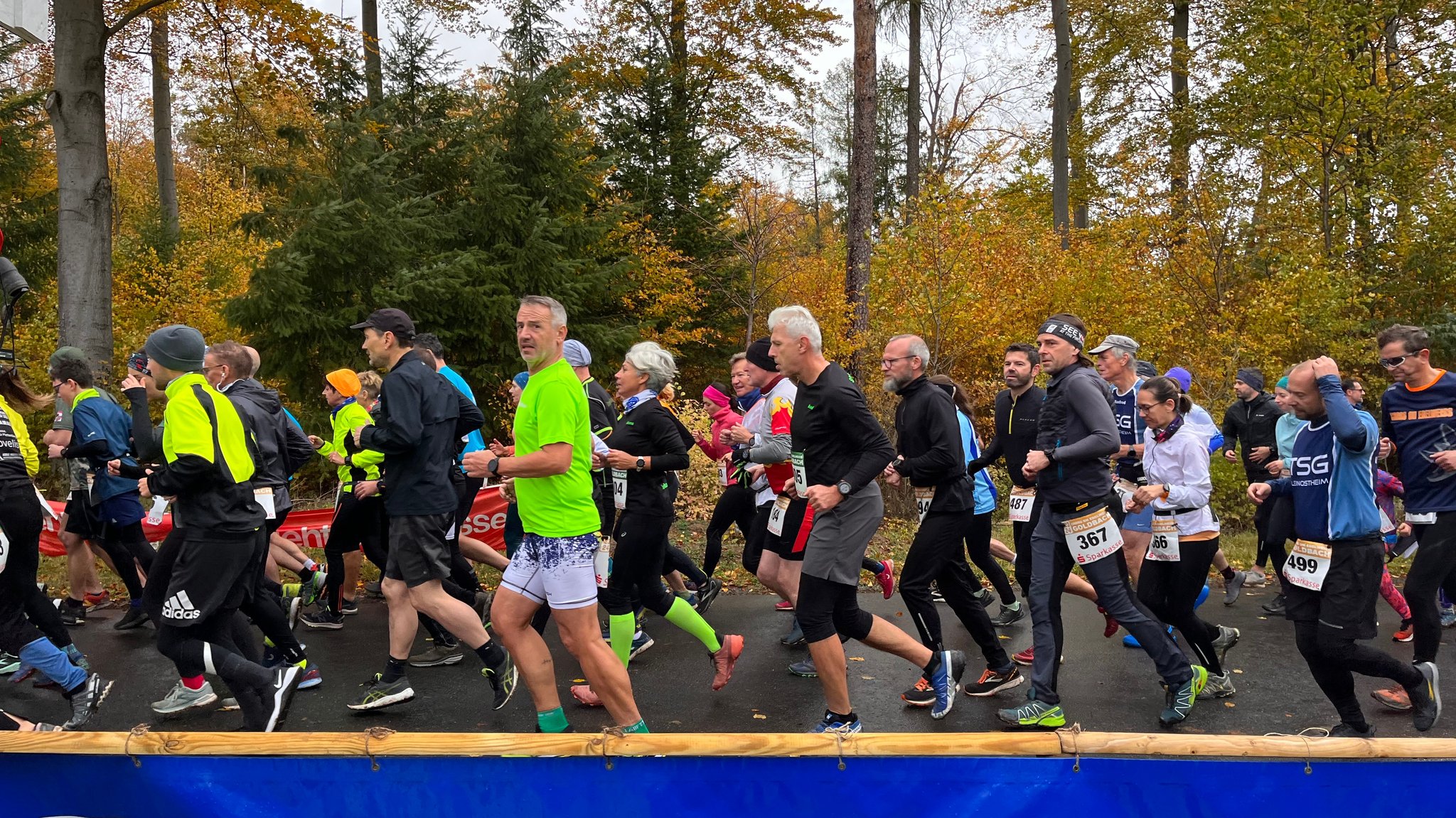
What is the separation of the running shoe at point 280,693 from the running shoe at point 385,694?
351 millimetres

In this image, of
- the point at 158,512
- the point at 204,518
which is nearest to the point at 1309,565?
the point at 204,518

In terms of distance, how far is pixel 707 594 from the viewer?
297 inches

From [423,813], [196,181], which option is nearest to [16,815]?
[423,813]

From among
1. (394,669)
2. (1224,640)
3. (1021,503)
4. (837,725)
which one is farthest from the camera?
(1021,503)

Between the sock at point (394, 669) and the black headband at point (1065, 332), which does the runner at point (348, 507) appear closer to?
the sock at point (394, 669)

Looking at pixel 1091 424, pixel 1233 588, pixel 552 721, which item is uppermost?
pixel 1091 424

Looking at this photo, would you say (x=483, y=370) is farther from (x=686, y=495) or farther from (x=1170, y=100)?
(x=1170, y=100)

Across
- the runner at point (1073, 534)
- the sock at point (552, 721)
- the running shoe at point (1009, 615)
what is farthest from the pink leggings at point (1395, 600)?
the sock at point (552, 721)

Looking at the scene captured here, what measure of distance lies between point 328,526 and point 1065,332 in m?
6.40

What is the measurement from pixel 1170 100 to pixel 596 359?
16.5 metres

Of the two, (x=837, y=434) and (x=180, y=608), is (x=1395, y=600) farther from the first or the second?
(x=180, y=608)

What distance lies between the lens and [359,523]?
686 centimetres

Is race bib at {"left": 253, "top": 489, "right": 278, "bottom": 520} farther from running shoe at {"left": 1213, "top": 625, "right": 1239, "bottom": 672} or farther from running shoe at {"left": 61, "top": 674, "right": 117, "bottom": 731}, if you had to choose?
running shoe at {"left": 1213, "top": 625, "right": 1239, "bottom": 672}

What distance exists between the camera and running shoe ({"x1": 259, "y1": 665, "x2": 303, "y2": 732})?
184 inches
